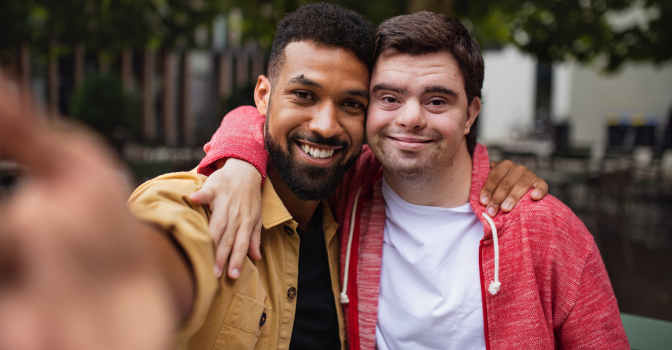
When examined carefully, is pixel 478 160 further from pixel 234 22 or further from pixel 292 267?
pixel 234 22

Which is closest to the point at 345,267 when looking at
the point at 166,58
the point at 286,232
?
the point at 286,232

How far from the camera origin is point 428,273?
66.3 inches

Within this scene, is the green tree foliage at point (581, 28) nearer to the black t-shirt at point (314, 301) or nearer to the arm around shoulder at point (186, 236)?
the black t-shirt at point (314, 301)

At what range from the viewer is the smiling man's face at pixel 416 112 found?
1725 millimetres

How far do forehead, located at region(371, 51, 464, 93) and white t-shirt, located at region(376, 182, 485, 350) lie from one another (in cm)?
51

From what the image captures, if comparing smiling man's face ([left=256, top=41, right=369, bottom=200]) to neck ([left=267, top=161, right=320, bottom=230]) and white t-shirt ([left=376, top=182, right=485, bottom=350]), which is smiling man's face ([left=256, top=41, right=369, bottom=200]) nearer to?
neck ([left=267, top=161, right=320, bottom=230])

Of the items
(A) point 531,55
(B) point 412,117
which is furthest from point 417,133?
(A) point 531,55

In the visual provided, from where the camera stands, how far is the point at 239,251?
1302 millimetres

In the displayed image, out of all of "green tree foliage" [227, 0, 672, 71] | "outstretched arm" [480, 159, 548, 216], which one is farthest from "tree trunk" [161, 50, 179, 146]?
"outstretched arm" [480, 159, 548, 216]

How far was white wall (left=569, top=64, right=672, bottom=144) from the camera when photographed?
14.3 meters

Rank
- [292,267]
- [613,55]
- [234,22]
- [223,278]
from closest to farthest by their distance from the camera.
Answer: [223,278], [292,267], [613,55], [234,22]

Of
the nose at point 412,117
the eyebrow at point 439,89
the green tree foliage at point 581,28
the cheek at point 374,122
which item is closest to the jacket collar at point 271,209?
the cheek at point 374,122

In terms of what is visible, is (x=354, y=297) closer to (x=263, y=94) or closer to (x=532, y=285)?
(x=532, y=285)

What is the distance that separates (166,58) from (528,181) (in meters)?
17.3
